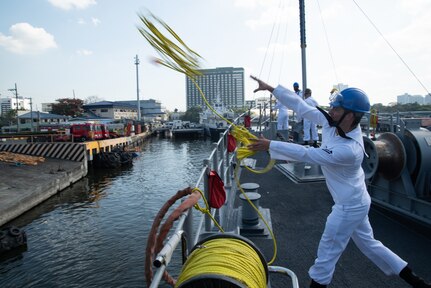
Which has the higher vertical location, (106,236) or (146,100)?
(146,100)

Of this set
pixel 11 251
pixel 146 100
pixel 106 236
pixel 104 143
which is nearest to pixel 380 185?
pixel 106 236

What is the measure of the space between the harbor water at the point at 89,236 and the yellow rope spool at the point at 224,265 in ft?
23.7

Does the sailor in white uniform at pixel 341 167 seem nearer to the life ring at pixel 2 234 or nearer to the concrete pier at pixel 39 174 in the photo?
the life ring at pixel 2 234

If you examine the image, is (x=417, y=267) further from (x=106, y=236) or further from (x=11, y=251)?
(x=11, y=251)

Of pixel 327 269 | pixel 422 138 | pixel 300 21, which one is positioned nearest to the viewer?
pixel 327 269

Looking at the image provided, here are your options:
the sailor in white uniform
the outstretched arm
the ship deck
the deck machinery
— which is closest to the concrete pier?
the ship deck

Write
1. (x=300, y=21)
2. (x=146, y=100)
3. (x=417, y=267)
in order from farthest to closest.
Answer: (x=146, y=100)
(x=300, y=21)
(x=417, y=267)

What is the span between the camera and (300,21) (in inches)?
398

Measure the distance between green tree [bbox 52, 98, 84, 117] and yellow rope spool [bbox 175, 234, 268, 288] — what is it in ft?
274

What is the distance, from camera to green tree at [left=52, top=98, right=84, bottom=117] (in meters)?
77.5

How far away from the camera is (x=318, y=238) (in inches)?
171

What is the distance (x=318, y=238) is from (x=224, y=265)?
2925 millimetres

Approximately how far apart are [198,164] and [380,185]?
2418cm

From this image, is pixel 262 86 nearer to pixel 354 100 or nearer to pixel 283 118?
pixel 354 100
